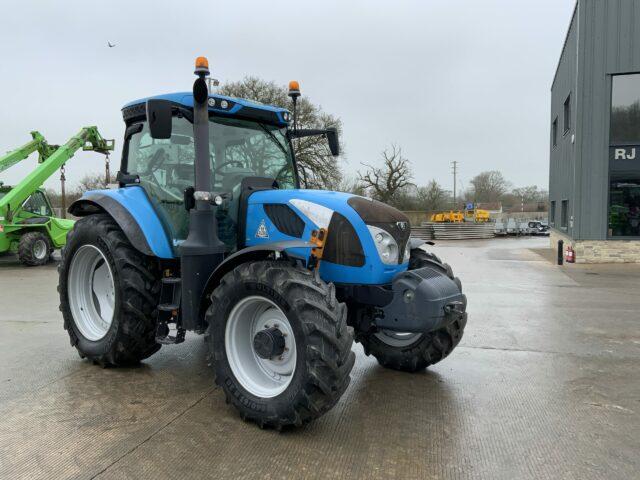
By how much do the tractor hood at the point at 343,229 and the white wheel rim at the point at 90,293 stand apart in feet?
6.77

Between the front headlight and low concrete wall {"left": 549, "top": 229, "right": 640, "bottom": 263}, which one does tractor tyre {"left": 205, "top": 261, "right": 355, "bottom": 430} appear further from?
low concrete wall {"left": 549, "top": 229, "right": 640, "bottom": 263}

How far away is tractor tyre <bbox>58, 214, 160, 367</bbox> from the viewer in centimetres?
432

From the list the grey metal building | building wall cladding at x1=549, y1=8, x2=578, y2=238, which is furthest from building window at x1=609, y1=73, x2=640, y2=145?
building wall cladding at x1=549, y1=8, x2=578, y2=238

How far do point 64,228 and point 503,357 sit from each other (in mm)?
13903

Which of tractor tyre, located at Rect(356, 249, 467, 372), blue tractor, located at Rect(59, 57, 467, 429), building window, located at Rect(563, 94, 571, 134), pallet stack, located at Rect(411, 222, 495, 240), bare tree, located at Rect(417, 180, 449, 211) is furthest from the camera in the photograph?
bare tree, located at Rect(417, 180, 449, 211)

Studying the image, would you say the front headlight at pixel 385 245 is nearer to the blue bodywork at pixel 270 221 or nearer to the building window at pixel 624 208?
the blue bodywork at pixel 270 221

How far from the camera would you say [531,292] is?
9.84 m

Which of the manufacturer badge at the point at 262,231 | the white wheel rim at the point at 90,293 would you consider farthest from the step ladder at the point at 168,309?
the white wheel rim at the point at 90,293

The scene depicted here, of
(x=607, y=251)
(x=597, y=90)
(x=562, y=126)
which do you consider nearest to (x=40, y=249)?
(x=607, y=251)

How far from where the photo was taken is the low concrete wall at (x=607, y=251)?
15.2 metres

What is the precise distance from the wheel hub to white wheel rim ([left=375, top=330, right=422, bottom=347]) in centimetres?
139

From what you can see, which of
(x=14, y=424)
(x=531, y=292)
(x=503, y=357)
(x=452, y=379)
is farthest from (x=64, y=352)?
(x=531, y=292)

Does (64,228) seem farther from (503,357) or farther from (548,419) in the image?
(548,419)

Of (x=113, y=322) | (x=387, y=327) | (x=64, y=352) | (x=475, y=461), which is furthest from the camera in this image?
(x=64, y=352)
